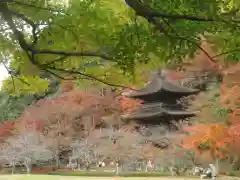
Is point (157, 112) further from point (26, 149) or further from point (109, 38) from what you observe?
point (109, 38)

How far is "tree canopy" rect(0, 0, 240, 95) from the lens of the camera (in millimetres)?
1540

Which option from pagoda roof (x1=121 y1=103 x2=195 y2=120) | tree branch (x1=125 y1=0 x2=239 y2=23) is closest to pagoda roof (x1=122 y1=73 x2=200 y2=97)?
pagoda roof (x1=121 y1=103 x2=195 y2=120)

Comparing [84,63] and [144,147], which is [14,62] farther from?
[144,147]

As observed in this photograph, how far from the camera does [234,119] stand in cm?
963

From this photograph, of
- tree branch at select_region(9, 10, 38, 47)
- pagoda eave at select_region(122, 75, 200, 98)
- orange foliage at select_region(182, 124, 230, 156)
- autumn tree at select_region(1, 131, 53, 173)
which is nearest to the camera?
tree branch at select_region(9, 10, 38, 47)

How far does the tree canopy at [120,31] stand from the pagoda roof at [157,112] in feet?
46.7

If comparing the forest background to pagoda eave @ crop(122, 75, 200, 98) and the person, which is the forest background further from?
Result: pagoda eave @ crop(122, 75, 200, 98)

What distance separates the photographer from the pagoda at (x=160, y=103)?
16172mm

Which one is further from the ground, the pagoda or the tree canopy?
the pagoda

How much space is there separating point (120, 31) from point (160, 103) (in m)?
15.2

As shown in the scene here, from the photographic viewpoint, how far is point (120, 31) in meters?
1.68

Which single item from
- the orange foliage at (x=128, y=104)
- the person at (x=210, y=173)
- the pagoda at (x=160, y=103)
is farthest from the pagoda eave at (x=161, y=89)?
the person at (x=210, y=173)

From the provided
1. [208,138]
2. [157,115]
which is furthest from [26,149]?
[208,138]

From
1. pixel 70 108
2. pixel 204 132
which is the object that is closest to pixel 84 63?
pixel 204 132
